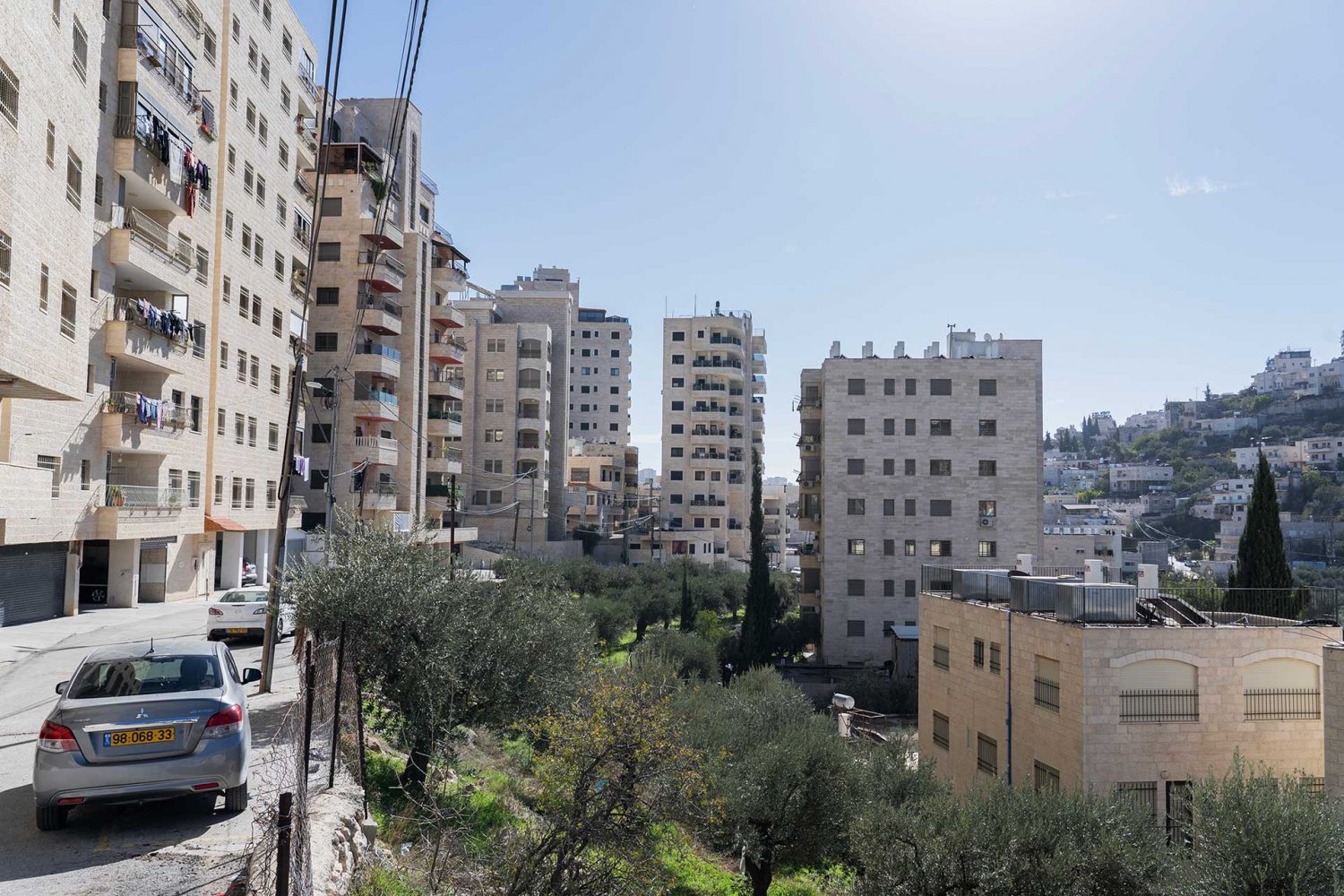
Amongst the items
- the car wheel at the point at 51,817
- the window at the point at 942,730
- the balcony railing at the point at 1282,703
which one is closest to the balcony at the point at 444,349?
the window at the point at 942,730

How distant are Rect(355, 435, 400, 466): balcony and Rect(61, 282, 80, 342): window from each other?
29.6m

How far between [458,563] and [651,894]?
8.05 metres

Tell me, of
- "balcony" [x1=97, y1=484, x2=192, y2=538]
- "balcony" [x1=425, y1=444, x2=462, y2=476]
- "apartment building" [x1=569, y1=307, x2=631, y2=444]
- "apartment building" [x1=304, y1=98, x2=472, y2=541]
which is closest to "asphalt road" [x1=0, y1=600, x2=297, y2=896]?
"balcony" [x1=97, y1=484, x2=192, y2=538]

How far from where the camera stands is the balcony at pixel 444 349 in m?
61.6

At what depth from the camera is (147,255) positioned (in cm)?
3155

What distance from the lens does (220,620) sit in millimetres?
22203

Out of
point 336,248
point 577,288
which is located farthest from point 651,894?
point 577,288

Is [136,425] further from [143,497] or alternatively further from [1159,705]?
[1159,705]

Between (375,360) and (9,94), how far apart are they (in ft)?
123

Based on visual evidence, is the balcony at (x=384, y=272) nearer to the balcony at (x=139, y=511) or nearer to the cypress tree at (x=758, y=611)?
the balcony at (x=139, y=511)

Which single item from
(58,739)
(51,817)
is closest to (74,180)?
(58,739)

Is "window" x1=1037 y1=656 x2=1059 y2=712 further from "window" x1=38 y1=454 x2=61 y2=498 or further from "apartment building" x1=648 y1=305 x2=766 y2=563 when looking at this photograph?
"apartment building" x1=648 y1=305 x2=766 y2=563

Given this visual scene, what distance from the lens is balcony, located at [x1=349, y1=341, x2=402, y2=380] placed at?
51.4 m

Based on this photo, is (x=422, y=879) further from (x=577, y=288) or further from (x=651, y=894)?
(x=577, y=288)
